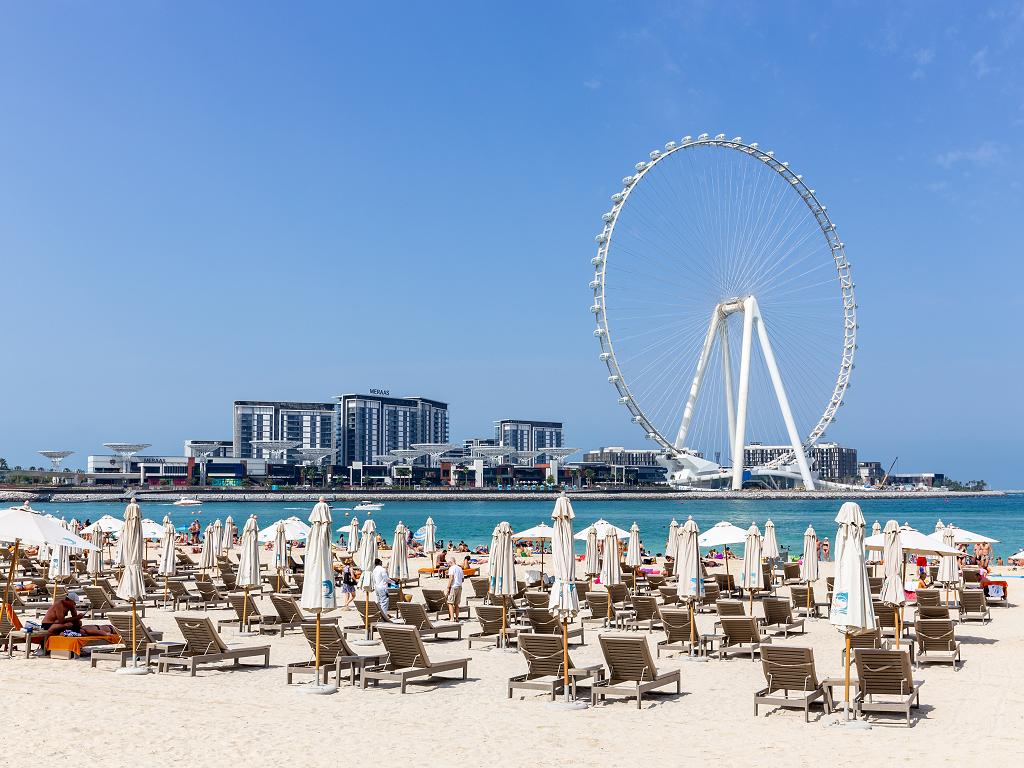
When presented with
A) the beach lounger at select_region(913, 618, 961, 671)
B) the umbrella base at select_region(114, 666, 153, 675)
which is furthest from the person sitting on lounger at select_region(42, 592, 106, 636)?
the beach lounger at select_region(913, 618, 961, 671)

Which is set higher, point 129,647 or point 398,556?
point 398,556

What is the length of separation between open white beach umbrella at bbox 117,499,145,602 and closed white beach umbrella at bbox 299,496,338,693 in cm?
307

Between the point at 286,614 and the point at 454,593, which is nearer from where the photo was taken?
the point at 286,614

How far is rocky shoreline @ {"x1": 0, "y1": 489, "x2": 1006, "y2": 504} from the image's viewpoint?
154 metres

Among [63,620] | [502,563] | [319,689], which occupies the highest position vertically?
[502,563]

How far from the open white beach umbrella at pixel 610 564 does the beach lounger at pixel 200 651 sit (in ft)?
31.3

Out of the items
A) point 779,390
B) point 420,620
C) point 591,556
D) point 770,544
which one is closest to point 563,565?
point 420,620

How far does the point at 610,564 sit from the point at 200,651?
408 inches

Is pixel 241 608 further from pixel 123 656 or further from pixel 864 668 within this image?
pixel 864 668

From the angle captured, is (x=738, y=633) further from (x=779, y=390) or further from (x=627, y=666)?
(x=779, y=390)

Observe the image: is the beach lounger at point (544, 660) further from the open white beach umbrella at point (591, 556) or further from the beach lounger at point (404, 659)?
the open white beach umbrella at point (591, 556)

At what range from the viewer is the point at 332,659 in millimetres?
13508

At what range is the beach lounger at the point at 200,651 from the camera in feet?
45.2

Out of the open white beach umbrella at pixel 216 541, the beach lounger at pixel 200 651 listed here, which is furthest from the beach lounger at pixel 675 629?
the open white beach umbrella at pixel 216 541
